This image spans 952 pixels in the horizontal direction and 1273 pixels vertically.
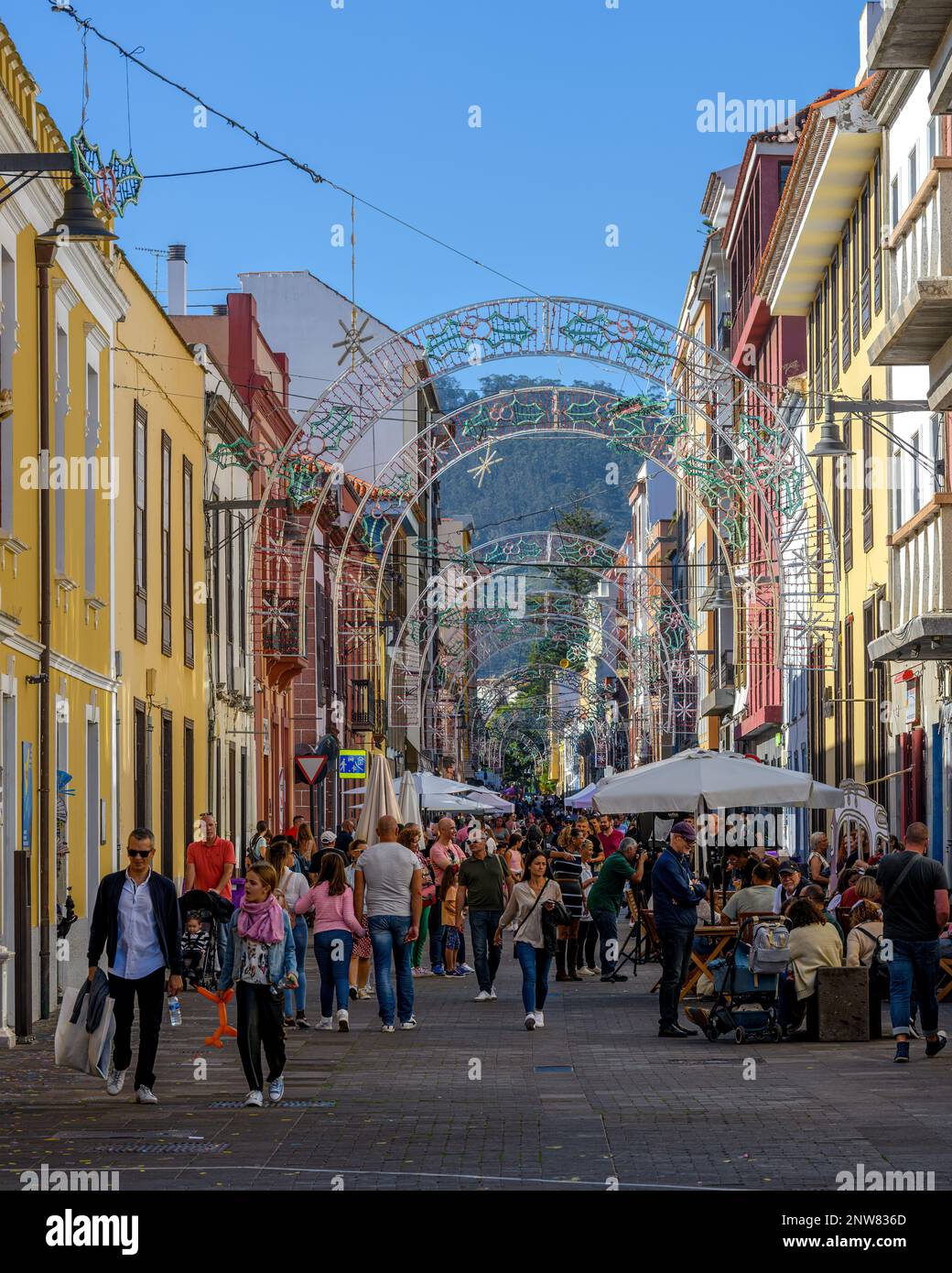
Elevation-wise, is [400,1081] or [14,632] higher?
[14,632]

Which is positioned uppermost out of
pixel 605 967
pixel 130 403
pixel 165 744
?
pixel 130 403

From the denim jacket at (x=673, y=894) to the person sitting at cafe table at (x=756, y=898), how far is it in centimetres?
164

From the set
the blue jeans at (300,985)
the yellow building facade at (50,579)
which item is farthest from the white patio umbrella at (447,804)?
the blue jeans at (300,985)

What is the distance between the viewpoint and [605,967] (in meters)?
25.2

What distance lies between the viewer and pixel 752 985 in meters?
18.3

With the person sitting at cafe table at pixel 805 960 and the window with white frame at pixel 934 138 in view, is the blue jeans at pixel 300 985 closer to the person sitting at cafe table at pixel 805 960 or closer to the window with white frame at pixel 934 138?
the person sitting at cafe table at pixel 805 960

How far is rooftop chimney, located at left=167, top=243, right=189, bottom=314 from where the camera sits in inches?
1708

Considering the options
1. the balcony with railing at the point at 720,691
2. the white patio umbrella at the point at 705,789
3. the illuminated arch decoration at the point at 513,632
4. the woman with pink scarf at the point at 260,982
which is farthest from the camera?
the balcony with railing at the point at 720,691

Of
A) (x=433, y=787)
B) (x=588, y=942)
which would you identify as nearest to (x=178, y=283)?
(x=433, y=787)

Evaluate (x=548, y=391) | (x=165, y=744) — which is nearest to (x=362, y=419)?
(x=548, y=391)

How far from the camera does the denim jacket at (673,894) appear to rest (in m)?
18.2

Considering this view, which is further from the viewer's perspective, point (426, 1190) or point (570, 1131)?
point (570, 1131)

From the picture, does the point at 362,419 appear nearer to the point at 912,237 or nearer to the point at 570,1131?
the point at 912,237
